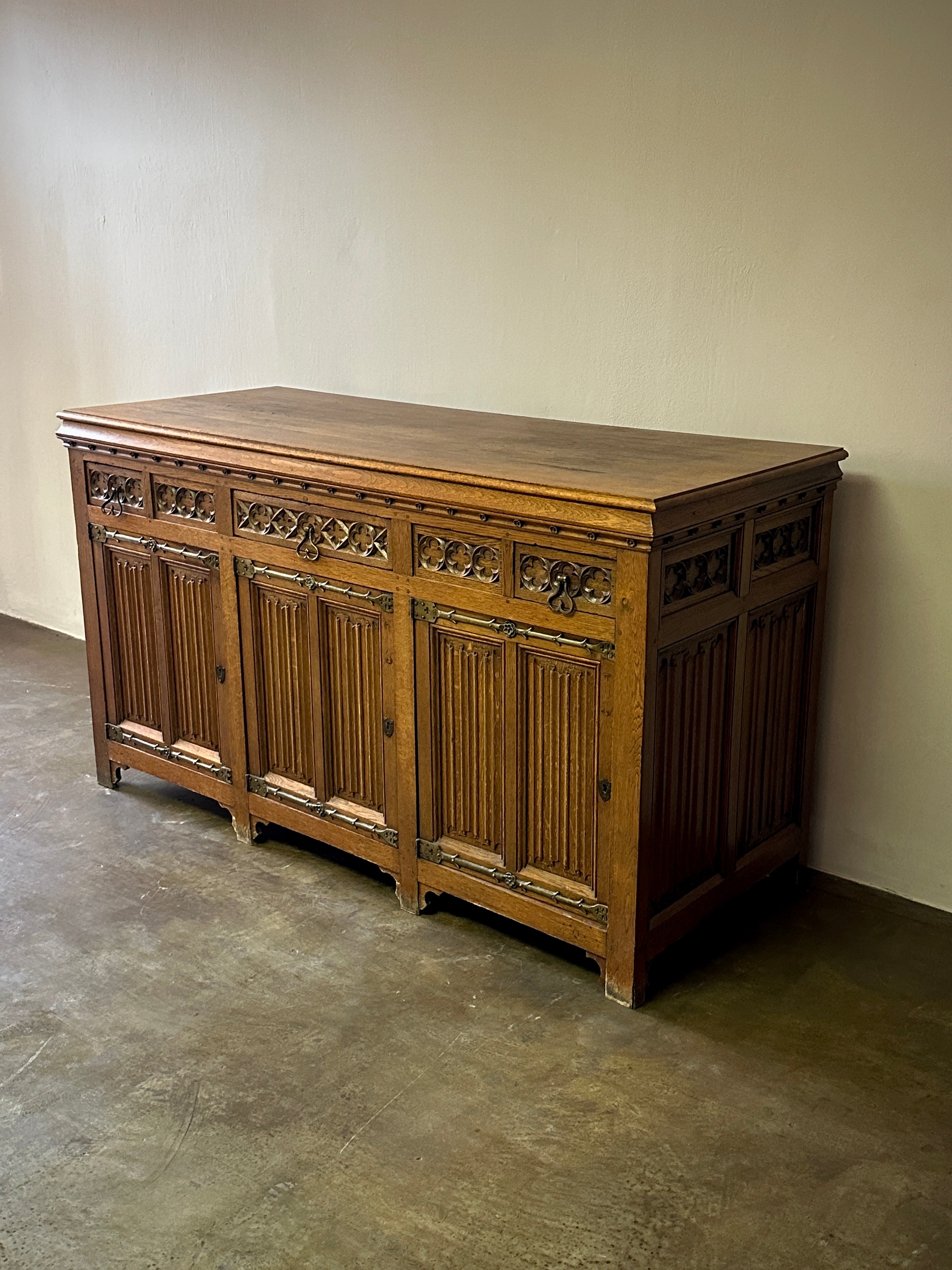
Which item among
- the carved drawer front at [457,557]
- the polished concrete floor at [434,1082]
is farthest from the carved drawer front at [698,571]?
the polished concrete floor at [434,1082]

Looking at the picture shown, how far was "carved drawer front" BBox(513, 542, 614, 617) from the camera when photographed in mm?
2547

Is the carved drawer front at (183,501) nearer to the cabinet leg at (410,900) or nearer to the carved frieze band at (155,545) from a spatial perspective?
the carved frieze band at (155,545)

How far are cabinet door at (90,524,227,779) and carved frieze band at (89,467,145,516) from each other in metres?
0.07

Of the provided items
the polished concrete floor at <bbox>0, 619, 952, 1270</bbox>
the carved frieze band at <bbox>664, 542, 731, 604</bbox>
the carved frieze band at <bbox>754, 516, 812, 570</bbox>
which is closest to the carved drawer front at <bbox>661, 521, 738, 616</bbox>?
the carved frieze band at <bbox>664, 542, 731, 604</bbox>

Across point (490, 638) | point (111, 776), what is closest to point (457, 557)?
point (490, 638)

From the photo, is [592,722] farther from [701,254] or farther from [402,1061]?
[701,254]

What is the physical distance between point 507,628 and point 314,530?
1.98ft

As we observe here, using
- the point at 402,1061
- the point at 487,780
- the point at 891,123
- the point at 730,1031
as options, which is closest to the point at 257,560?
the point at 487,780

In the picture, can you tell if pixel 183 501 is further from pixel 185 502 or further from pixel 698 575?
pixel 698 575

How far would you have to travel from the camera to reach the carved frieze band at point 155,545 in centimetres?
334

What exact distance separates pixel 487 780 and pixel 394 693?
310 mm

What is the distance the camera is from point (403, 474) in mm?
2805

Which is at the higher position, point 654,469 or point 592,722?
point 654,469

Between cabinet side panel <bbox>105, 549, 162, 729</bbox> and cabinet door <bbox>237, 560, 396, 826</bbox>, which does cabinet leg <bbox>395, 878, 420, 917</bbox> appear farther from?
cabinet side panel <bbox>105, 549, 162, 729</bbox>
